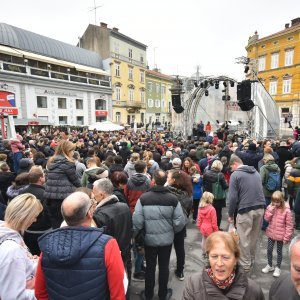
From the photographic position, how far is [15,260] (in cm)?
183

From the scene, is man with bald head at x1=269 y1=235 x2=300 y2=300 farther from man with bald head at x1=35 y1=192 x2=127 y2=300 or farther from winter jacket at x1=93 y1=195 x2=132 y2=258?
winter jacket at x1=93 y1=195 x2=132 y2=258

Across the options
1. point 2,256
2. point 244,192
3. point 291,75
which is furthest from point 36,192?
point 291,75

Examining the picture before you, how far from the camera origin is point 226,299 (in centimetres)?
170

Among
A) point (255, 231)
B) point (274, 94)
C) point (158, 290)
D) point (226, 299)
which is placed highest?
point (274, 94)

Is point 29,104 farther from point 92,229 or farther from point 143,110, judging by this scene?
point 92,229

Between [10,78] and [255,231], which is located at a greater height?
[10,78]

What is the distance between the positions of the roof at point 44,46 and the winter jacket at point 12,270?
92.0 ft

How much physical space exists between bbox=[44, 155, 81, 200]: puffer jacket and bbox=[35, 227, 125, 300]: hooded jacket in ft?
6.01

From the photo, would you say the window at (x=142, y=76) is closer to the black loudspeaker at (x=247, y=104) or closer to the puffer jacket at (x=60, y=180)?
the black loudspeaker at (x=247, y=104)

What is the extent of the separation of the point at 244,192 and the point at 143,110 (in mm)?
39870

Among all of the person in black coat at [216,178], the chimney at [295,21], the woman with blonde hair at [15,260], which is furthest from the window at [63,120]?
the chimney at [295,21]

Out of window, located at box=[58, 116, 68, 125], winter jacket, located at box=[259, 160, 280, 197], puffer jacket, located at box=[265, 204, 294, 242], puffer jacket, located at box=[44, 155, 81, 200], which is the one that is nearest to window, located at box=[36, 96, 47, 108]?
window, located at box=[58, 116, 68, 125]

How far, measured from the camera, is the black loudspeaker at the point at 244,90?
44.7 ft

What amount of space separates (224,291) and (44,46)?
32.1 metres
